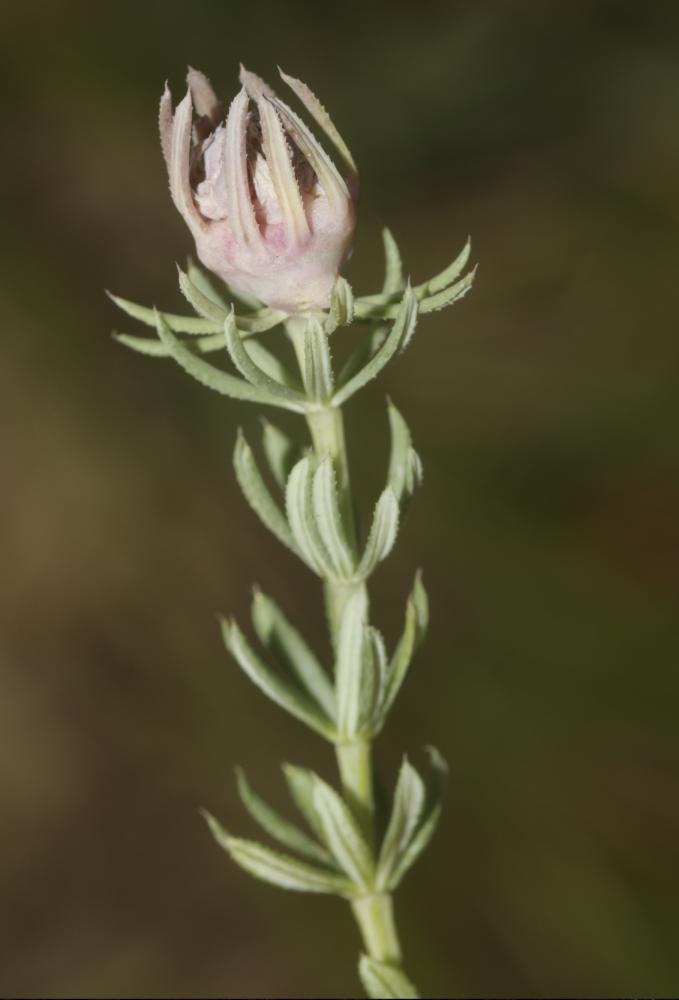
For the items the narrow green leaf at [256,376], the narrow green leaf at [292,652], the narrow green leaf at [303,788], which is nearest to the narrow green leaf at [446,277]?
the narrow green leaf at [256,376]

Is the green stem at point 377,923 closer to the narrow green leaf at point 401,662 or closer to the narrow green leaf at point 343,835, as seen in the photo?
the narrow green leaf at point 343,835

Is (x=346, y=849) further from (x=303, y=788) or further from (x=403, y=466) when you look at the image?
(x=403, y=466)

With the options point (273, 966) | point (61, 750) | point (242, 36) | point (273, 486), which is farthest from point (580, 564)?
point (242, 36)

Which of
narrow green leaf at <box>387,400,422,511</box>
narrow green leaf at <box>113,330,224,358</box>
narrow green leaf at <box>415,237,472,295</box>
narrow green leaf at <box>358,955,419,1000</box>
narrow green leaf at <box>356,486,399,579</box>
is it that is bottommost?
narrow green leaf at <box>358,955,419,1000</box>

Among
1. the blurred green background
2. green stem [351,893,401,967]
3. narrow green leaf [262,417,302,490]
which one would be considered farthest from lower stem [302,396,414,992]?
the blurred green background

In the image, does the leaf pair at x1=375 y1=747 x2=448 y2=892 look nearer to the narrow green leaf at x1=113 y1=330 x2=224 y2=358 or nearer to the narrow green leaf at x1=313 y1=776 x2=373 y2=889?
the narrow green leaf at x1=313 y1=776 x2=373 y2=889

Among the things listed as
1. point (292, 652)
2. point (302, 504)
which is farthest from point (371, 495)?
point (302, 504)

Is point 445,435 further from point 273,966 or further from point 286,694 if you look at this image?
point 286,694
